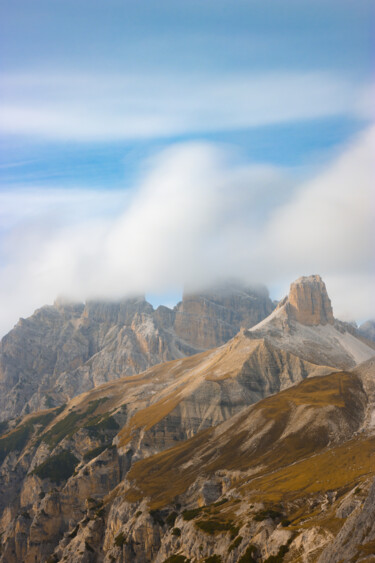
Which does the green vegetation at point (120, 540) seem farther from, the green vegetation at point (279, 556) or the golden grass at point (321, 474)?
the green vegetation at point (279, 556)

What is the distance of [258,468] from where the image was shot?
18925 cm

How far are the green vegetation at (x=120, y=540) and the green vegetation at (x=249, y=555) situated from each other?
69480 mm

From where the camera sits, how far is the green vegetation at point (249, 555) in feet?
355

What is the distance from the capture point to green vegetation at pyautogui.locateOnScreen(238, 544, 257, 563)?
4264 inches

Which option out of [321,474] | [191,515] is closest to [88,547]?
[191,515]

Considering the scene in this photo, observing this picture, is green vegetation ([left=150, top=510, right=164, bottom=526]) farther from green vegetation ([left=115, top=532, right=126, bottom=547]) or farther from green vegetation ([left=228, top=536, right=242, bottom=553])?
green vegetation ([left=228, top=536, right=242, bottom=553])

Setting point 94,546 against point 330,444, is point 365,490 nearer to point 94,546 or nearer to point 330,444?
point 330,444

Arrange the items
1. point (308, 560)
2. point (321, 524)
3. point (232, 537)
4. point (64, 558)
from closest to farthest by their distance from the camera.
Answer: point (308, 560), point (321, 524), point (232, 537), point (64, 558)

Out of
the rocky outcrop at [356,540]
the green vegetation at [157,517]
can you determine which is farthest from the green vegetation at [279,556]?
the green vegetation at [157,517]

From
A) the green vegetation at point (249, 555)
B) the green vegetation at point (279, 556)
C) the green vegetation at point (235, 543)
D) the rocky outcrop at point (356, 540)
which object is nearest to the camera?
the rocky outcrop at point (356, 540)

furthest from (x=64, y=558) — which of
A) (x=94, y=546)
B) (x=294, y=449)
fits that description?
(x=294, y=449)

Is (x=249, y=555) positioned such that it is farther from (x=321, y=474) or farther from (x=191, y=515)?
(x=321, y=474)

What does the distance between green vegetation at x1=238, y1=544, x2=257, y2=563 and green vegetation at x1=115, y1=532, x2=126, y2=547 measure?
228ft

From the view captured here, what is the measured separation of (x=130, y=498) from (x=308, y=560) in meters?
122
